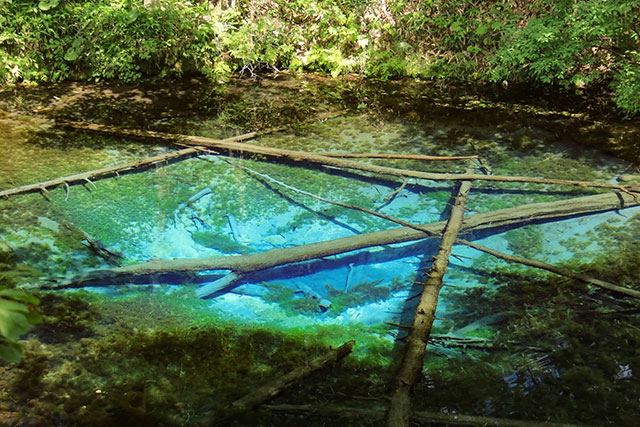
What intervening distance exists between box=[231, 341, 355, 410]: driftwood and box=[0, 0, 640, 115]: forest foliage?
5.42 meters

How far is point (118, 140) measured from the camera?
6508mm

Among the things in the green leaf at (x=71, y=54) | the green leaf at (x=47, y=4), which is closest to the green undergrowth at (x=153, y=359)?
the green leaf at (x=71, y=54)

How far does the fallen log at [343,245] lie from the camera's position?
4285 millimetres

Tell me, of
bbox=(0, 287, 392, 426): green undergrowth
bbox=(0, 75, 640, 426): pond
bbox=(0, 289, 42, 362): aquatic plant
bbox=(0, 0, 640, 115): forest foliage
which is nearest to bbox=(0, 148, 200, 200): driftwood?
bbox=(0, 75, 640, 426): pond

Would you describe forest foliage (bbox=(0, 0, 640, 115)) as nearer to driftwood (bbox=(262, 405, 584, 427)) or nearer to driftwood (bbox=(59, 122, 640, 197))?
driftwood (bbox=(59, 122, 640, 197))

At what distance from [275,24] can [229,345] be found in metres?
6.69

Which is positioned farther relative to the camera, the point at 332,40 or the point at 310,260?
the point at 332,40

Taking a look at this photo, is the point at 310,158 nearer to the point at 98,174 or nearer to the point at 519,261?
the point at 98,174

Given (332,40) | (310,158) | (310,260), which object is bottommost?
(310,260)

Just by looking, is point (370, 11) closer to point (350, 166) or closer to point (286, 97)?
point (286, 97)

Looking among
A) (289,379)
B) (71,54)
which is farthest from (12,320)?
(71,54)

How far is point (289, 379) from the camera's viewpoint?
332 cm

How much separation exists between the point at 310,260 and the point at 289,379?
1.41m

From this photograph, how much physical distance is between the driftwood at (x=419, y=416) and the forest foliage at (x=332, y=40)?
5295mm
